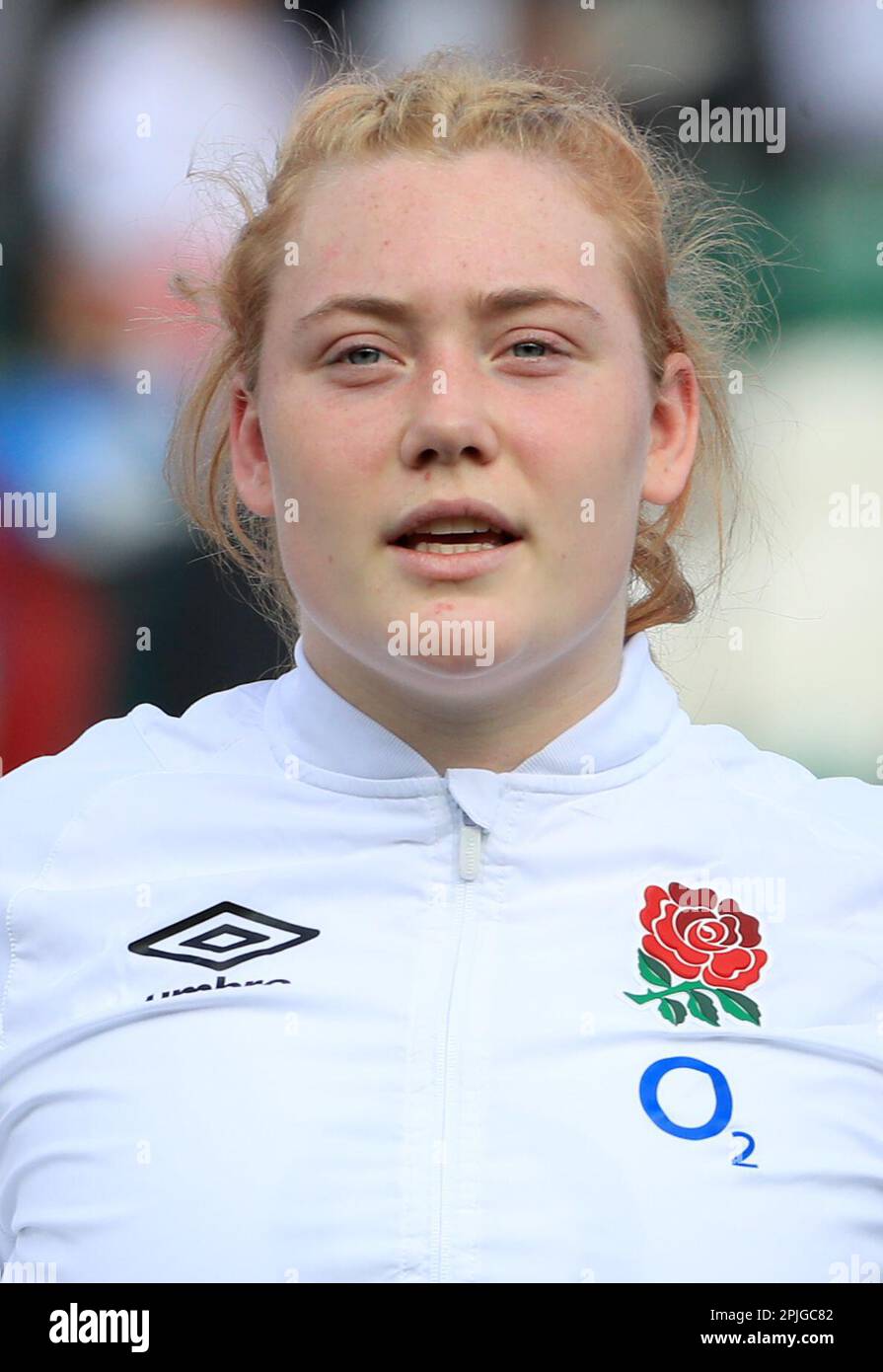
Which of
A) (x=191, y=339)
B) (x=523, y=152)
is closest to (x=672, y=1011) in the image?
(x=523, y=152)

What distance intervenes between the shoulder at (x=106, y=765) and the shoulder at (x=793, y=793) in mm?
417

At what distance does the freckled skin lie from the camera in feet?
4.54

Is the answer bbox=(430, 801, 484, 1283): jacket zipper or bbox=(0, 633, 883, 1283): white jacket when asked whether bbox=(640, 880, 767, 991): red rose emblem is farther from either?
bbox=(430, 801, 484, 1283): jacket zipper

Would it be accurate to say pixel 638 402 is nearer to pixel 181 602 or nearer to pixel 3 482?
pixel 181 602

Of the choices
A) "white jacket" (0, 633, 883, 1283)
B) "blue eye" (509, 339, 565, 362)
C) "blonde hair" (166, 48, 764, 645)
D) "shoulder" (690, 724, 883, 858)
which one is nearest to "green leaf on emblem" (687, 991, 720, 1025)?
"white jacket" (0, 633, 883, 1283)

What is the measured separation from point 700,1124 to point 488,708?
38 centimetres

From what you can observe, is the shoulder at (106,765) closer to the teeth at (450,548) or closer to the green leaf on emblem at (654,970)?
the teeth at (450,548)

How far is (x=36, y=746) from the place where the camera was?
2.60 m

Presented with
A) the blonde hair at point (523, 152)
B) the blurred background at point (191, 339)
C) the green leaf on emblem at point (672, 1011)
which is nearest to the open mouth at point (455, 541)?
the blonde hair at point (523, 152)

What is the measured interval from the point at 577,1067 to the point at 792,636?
134 centimetres

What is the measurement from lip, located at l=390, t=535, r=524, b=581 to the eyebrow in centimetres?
17

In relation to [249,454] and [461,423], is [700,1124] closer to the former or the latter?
[461,423]

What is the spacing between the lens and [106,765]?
1604mm

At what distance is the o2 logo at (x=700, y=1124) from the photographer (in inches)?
52.3
